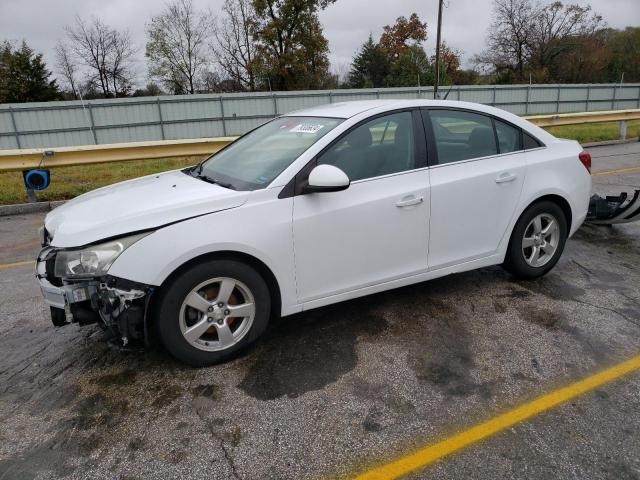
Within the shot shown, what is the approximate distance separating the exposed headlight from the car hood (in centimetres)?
5

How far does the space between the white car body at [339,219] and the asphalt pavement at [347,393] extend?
40 centimetres

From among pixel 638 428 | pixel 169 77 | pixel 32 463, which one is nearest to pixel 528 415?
pixel 638 428

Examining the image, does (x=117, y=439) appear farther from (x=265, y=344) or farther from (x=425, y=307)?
(x=425, y=307)

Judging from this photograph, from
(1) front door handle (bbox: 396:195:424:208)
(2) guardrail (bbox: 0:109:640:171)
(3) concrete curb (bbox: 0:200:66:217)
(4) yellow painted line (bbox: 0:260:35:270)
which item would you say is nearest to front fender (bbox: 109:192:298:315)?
(1) front door handle (bbox: 396:195:424:208)

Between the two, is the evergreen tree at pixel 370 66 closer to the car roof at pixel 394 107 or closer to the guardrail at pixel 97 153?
the guardrail at pixel 97 153

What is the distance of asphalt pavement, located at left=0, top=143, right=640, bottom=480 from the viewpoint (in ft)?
7.59

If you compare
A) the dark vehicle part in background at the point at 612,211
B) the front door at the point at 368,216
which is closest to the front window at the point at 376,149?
the front door at the point at 368,216

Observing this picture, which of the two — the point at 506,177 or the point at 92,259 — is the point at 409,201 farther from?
the point at 92,259

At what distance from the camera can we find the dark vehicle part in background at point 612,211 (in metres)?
5.45

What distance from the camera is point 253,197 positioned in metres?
3.07

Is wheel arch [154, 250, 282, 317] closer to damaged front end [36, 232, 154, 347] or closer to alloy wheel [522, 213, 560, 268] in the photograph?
damaged front end [36, 232, 154, 347]

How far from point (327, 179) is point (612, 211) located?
166 inches

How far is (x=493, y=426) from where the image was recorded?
2.51m

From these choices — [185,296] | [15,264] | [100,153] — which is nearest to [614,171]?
[185,296]
